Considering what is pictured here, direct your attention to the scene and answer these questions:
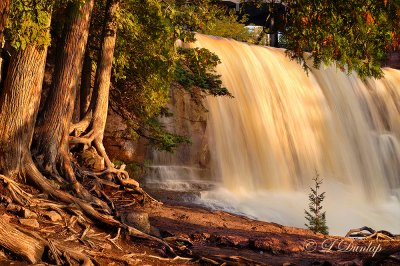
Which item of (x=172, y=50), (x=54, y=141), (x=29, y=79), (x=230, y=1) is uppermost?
(x=230, y=1)

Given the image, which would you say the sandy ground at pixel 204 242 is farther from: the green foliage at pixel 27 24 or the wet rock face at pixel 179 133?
the wet rock face at pixel 179 133

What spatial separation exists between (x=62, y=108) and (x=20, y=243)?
4.18 metres

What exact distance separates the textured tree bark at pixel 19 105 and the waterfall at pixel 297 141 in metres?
6.22

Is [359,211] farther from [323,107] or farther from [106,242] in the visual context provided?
[106,242]

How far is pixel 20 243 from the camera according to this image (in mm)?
6418

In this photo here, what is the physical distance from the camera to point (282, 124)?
2155 cm

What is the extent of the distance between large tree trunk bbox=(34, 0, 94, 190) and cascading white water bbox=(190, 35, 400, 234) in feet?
16.7

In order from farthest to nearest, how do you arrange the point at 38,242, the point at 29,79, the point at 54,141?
the point at 54,141 → the point at 29,79 → the point at 38,242

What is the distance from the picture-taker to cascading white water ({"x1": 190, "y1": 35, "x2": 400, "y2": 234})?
1808 cm

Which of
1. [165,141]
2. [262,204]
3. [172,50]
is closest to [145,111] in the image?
[165,141]

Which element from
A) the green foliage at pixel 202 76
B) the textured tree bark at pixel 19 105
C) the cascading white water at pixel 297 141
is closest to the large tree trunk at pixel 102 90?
the green foliage at pixel 202 76

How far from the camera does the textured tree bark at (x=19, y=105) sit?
8719 millimetres

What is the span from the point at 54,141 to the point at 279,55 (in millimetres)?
16010

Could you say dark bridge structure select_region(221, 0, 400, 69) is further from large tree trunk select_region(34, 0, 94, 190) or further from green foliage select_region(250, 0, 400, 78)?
large tree trunk select_region(34, 0, 94, 190)
